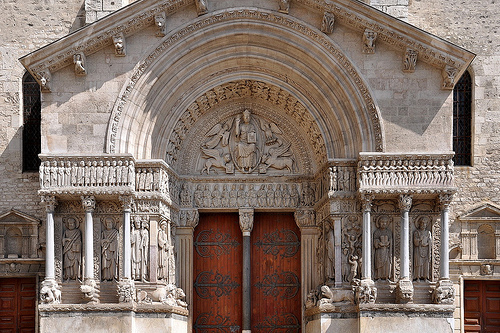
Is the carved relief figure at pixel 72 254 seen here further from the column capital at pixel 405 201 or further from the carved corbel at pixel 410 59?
the carved corbel at pixel 410 59

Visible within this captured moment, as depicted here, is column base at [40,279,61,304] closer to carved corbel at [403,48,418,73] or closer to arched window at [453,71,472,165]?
carved corbel at [403,48,418,73]

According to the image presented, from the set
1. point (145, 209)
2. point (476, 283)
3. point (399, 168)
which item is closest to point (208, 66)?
point (145, 209)

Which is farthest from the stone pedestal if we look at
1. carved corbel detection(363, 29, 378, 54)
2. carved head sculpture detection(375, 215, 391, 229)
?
carved corbel detection(363, 29, 378, 54)

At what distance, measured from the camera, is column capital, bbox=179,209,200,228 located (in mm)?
17688

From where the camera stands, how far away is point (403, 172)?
15930mm

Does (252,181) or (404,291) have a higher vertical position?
(252,181)

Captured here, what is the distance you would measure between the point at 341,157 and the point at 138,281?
4.89 metres

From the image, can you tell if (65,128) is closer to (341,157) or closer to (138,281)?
(138,281)

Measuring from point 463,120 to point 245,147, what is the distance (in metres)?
5.13

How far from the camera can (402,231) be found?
52.2ft

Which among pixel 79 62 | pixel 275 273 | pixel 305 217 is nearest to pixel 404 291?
pixel 305 217

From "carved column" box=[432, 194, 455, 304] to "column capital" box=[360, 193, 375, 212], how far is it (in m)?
1.37

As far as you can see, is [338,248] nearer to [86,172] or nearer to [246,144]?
[246,144]

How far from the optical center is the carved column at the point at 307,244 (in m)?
17.5
